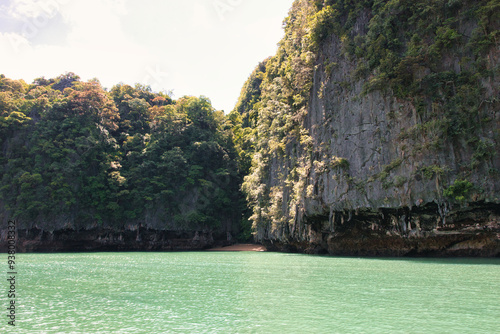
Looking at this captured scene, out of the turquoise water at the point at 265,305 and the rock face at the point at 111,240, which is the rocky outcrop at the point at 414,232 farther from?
the rock face at the point at 111,240

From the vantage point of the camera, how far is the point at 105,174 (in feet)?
114

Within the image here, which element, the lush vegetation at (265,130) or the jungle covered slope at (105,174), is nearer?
the lush vegetation at (265,130)

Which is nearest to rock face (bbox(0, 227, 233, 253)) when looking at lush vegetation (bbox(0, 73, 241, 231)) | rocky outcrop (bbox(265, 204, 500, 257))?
lush vegetation (bbox(0, 73, 241, 231))

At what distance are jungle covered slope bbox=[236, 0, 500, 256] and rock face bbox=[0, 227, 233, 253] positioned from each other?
13601 millimetres

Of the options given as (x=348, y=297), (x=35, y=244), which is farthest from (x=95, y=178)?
(x=348, y=297)

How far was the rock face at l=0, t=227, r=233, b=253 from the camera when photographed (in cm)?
3180

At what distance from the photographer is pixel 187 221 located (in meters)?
34.9

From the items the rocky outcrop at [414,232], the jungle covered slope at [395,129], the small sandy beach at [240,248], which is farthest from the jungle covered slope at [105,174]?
the rocky outcrop at [414,232]

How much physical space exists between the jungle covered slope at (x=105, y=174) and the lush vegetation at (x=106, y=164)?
3.7 inches

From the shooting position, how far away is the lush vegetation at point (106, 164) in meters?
32.2

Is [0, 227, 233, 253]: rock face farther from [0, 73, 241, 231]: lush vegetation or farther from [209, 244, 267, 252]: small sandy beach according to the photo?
[209, 244, 267, 252]: small sandy beach

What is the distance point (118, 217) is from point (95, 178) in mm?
4418

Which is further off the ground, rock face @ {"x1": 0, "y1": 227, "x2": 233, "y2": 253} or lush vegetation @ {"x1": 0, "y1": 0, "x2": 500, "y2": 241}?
lush vegetation @ {"x1": 0, "y1": 0, "x2": 500, "y2": 241}

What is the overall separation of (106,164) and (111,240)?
751 cm
